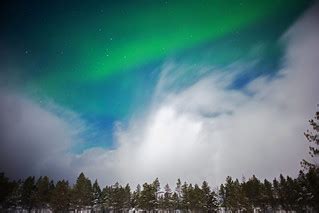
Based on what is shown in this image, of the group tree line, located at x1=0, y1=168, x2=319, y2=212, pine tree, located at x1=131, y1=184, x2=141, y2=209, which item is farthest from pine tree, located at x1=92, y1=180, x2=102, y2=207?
pine tree, located at x1=131, y1=184, x2=141, y2=209

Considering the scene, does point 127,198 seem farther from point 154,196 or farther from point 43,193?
point 43,193

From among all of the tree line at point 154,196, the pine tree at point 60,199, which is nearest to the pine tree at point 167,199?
the tree line at point 154,196

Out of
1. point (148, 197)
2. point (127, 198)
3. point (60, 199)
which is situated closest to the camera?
point (60, 199)

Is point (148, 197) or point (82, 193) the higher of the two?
point (82, 193)

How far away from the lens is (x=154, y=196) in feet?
358

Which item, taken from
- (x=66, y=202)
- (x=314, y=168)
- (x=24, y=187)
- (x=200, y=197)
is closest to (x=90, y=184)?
(x=66, y=202)

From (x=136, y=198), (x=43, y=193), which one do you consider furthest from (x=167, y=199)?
(x=43, y=193)

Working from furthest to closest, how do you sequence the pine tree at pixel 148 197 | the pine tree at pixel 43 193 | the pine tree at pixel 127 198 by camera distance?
the pine tree at pixel 127 198 → the pine tree at pixel 148 197 → the pine tree at pixel 43 193

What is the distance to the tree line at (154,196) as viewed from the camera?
90875mm

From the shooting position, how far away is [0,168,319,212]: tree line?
90875mm

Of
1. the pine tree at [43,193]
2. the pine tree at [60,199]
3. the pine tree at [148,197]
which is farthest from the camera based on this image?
the pine tree at [148,197]

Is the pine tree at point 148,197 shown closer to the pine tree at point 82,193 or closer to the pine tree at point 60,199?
the pine tree at point 82,193

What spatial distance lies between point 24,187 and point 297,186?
98401mm

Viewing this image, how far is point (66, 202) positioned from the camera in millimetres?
92812
